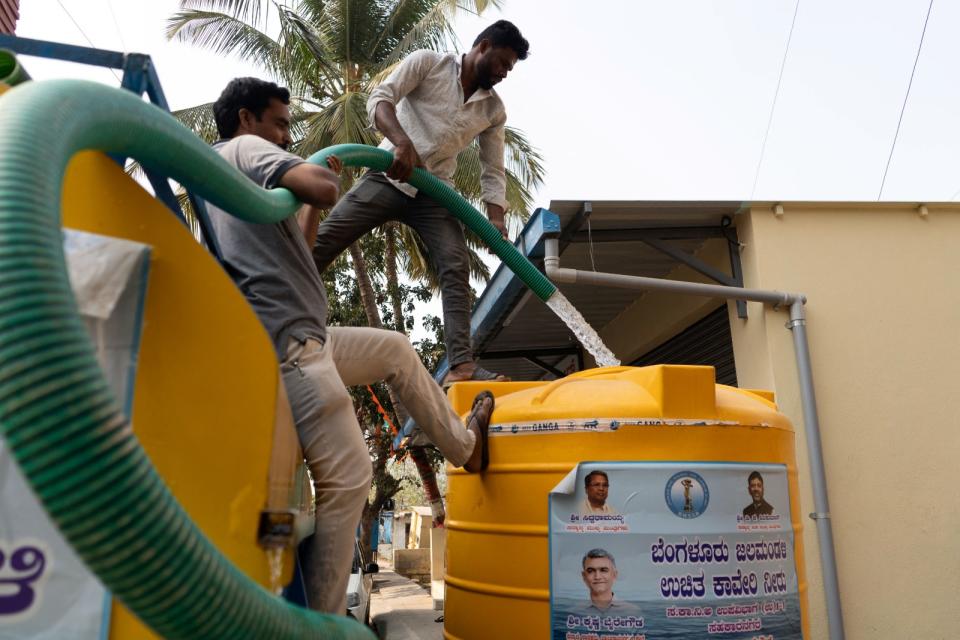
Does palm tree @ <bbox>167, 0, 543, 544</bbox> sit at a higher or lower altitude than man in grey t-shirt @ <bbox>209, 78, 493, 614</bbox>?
→ higher

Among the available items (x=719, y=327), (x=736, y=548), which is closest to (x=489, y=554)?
(x=736, y=548)

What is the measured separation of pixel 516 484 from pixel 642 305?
5883mm

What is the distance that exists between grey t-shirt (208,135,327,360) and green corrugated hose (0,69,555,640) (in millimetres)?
918

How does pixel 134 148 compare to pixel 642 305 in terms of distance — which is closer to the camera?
pixel 134 148

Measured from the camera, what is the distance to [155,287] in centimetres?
126

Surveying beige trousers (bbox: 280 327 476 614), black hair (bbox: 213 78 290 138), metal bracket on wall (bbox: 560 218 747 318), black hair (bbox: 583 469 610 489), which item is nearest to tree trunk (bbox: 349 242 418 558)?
metal bracket on wall (bbox: 560 218 747 318)

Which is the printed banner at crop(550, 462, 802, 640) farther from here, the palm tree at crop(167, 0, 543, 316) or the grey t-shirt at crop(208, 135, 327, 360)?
the palm tree at crop(167, 0, 543, 316)

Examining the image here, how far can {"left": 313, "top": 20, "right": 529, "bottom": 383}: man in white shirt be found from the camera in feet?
12.2

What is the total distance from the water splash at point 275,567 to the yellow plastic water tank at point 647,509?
1.51 meters

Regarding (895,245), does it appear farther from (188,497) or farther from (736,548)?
(188,497)

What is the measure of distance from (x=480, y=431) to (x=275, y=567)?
1752mm

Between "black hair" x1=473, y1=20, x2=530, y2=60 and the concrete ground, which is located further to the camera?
the concrete ground

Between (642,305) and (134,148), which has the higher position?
(642,305)

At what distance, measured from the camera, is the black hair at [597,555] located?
2768mm
